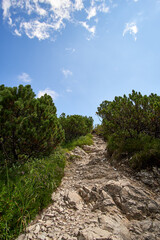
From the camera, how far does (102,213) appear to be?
324 centimetres

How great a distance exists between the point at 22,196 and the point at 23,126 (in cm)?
261

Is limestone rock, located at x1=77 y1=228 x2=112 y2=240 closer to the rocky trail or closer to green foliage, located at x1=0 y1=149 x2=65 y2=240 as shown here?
the rocky trail

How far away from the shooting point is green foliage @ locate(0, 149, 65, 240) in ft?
8.77

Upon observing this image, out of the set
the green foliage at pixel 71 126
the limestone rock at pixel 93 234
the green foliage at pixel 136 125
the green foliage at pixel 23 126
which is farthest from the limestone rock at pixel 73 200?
the green foliage at pixel 71 126

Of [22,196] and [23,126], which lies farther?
[23,126]

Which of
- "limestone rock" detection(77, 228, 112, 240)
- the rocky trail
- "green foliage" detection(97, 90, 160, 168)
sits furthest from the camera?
"green foliage" detection(97, 90, 160, 168)

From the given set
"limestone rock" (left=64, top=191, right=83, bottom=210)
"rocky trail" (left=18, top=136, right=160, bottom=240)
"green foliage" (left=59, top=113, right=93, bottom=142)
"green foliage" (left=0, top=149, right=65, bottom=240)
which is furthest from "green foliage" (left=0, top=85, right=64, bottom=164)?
"green foliage" (left=59, top=113, right=93, bottom=142)

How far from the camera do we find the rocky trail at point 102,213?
256 centimetres

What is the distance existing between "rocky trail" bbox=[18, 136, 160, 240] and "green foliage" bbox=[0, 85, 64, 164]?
205cm

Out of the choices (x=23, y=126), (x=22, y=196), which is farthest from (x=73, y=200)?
(x=23, y=126)

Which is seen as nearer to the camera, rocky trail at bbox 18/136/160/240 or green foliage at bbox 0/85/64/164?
rocky trail at bbox 18/136/160/240

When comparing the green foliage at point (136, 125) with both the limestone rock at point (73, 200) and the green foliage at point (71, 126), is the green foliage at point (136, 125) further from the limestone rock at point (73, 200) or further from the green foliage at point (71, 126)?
the green foliage at point (71, 126)

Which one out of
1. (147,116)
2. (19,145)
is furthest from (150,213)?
(19,145)

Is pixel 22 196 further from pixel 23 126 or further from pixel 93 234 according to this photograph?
pixel 23 126
